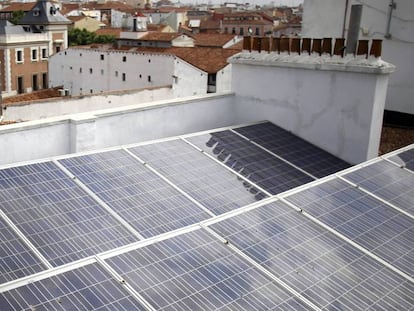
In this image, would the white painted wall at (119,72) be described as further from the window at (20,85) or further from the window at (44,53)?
the window at (44,53)

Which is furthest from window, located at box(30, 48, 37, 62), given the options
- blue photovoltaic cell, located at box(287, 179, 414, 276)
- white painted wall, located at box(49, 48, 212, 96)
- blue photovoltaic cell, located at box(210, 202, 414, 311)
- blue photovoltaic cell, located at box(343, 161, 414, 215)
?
blue photovoltaic cell, located at box(210, 202, 414, 311)

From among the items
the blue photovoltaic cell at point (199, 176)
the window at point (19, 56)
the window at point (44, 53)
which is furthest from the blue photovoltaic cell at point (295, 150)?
the window at point (44, 53)

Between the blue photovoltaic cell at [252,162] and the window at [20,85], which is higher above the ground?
the blue photovoltaic cell at [252,162]

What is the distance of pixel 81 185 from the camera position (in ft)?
31.1

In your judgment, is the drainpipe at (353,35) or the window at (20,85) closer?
the drainpipe at (353,35)

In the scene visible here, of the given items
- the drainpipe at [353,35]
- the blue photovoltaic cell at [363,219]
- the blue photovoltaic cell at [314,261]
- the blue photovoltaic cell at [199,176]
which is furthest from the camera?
the drainpipe at [353,35]

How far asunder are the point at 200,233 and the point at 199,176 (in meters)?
3.69

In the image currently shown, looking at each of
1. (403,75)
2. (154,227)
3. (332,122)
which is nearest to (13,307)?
(154,227)

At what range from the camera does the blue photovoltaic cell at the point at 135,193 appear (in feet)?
29.5

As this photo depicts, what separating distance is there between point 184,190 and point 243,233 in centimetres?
305

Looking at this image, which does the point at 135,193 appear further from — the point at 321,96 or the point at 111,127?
the point at 321,96

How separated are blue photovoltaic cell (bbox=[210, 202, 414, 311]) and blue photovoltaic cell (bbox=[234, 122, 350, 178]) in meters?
4.79

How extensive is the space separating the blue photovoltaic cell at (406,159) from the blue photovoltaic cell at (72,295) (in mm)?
7357

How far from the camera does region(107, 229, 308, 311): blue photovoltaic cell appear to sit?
5.91m
